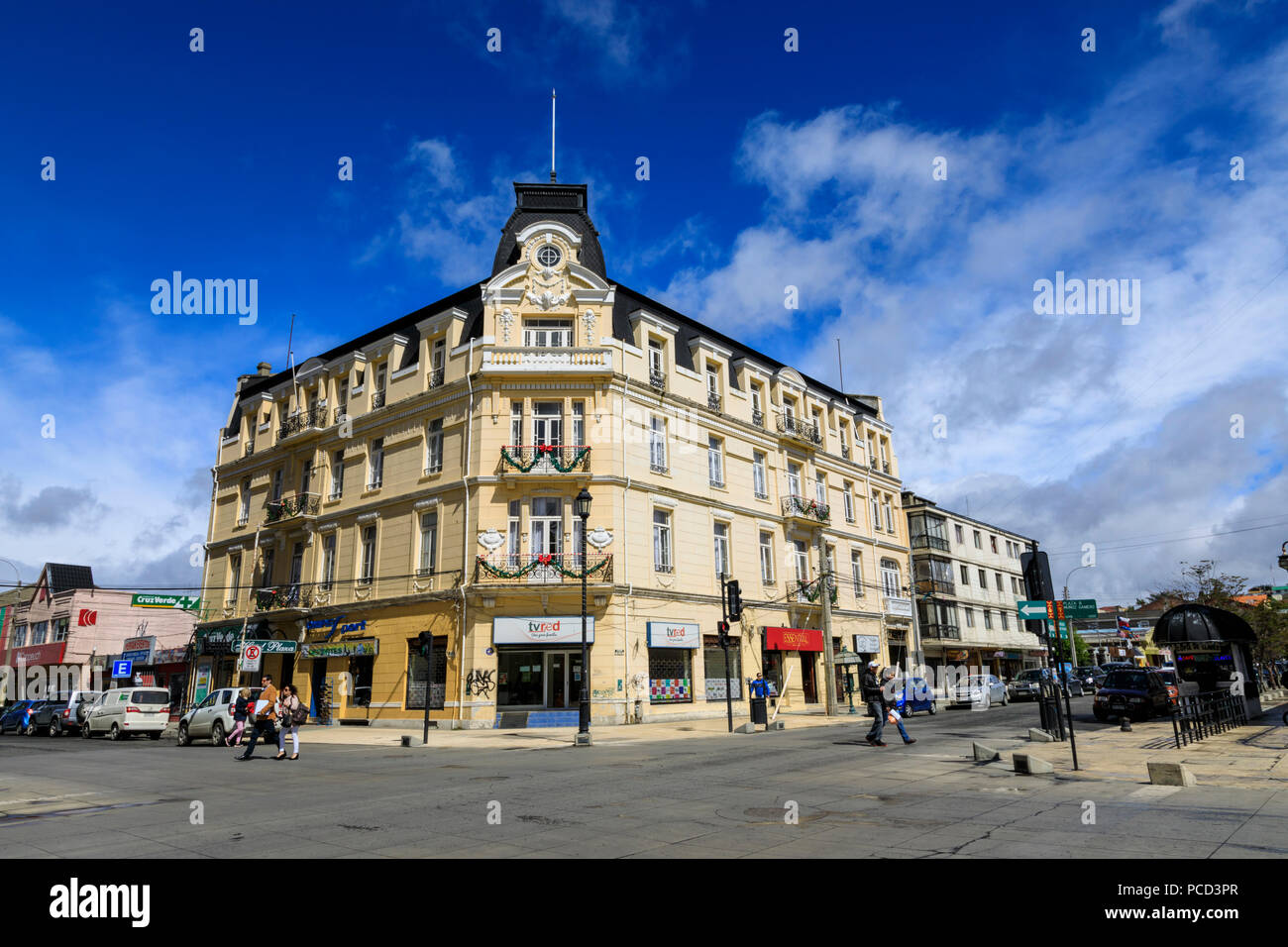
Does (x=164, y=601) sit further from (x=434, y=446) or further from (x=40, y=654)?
(x=40, y=654)

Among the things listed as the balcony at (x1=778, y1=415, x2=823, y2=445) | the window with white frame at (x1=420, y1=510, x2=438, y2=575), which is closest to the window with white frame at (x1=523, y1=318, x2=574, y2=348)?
the window with white frame at (x1=420, y1=510, x2=438, y2=575)

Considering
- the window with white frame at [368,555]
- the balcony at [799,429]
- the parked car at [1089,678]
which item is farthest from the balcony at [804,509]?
the parked car at [1089,678]

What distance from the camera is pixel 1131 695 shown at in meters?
22.5

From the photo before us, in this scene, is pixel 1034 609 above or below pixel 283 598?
below

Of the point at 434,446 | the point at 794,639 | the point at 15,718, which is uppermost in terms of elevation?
the point at 434,446

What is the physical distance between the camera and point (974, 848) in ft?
21.7

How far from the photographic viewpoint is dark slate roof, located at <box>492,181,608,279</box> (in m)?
30.7

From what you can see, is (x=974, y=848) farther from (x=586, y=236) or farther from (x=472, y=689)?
(x=586, y=236)

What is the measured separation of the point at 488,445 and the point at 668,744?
13150 millimetres

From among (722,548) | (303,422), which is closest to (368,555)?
(303,422)

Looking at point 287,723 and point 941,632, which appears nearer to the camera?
point 287,723

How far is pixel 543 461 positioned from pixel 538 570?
12.7 ft

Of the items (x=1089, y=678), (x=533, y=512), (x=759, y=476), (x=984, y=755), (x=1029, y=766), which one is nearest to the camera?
(x=1029, y=766)
